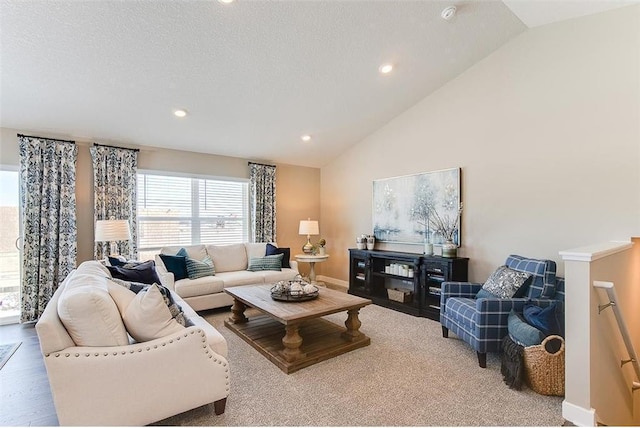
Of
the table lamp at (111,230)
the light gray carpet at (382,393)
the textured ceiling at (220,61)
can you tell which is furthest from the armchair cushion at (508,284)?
the table lamp at (111,230)

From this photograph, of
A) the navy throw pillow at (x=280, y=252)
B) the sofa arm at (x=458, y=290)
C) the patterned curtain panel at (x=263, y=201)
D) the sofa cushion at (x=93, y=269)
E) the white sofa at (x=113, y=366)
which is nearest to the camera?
the white sofa at (x=113, y=366)

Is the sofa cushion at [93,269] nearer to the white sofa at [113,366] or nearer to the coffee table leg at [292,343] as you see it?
the white sofa at [113,366]

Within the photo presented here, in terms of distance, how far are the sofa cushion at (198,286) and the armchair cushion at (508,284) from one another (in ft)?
10.8

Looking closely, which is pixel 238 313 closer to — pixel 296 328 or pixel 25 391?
pixel 296 328

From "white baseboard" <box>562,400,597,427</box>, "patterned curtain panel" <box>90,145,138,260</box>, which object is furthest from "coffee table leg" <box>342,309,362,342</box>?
"patterned curtain panel" <box>90,145,138,260</box>

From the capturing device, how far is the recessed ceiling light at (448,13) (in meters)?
3.07

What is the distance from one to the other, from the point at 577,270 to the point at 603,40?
2.61m

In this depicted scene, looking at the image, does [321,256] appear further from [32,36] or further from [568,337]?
[32,36]

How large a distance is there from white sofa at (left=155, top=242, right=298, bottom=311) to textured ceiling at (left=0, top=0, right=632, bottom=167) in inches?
69.6

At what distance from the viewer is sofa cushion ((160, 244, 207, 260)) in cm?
468

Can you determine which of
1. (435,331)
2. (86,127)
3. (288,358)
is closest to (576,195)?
(435,331)

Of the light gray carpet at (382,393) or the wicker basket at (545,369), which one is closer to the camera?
the light gray carpet at (382,393)

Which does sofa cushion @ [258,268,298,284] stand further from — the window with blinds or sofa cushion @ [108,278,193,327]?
sofa cushion @ [108,278,193,327]

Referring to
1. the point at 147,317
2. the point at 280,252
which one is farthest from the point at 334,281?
the point at 147,317
